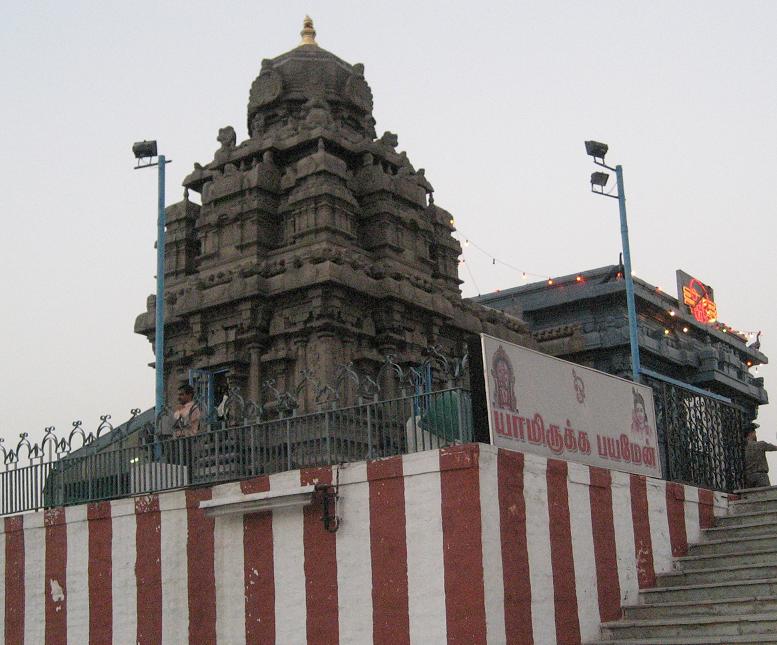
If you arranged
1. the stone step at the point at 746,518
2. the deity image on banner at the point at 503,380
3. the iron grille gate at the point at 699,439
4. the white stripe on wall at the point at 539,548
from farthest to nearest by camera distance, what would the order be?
the iron grille gate at the point at 699,439 → the stone step at the point at 746,518 → the deity image on banner at the point at 503,380 → the white stripe on wall at the point at 539,548

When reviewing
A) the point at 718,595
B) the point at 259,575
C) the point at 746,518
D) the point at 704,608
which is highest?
the point at 746,518

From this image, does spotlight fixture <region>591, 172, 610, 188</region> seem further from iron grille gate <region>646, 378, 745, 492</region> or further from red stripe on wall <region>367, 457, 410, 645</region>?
red stripe on wall <region>367, 457, 410, 645</region>

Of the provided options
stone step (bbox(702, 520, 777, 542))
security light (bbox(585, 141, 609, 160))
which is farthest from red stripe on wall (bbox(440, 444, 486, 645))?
security light (bbox(585, 141, 609, 160))

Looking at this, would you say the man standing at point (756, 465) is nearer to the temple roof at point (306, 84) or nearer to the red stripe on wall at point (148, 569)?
the red stripe on wall at point (148, 569)

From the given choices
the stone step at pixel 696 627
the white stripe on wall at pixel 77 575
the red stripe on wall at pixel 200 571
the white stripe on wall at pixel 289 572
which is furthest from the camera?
the white stripe on wall at pixel 77 575

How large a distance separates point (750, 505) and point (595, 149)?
9.46 m

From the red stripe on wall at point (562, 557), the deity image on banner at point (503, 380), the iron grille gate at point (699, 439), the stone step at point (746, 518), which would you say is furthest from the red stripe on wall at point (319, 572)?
the stone step at point (746, 518)

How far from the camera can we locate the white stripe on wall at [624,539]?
13.5 m

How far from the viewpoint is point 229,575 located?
13.2 metres

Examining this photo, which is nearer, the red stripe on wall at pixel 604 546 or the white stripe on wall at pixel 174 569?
the red stripe on wall at pixel 604 546

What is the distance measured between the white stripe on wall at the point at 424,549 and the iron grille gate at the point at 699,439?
15.9 feet

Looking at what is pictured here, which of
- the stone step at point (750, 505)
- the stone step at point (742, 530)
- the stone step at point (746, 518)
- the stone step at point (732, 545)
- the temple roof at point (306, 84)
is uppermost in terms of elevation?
the temple roof at point (306, 84)

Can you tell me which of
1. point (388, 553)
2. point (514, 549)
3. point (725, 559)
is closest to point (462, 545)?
point (514, 549)

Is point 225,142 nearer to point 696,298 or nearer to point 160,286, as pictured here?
point 160,286
